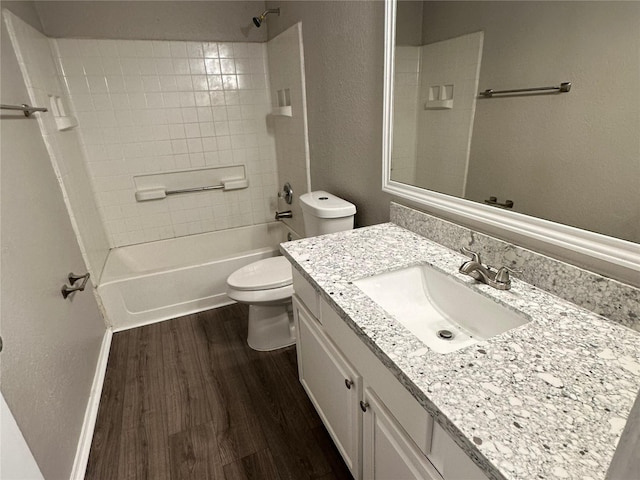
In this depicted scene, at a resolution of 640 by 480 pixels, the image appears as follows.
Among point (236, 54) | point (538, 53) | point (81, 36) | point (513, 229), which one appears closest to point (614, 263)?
point (513, 229)

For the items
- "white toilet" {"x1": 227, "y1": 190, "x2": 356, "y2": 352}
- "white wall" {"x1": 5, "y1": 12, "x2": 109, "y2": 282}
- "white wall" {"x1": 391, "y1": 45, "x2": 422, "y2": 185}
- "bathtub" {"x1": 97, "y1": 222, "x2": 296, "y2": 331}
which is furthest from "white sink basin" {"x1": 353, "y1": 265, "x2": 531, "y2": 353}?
"white wall" {"x1": 5, "y1": 12, "x2": 109, "y2": 282}

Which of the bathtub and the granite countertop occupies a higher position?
the granite countertop

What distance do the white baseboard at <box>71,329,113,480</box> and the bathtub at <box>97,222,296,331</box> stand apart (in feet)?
0.83

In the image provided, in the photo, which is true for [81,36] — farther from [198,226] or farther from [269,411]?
[269,411]

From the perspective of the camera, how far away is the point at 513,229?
3.27ft

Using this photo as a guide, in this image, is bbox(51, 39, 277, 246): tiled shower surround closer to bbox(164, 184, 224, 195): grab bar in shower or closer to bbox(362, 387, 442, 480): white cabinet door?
bbox(164, 184, 224, 195): grab bar in shower

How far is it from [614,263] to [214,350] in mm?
1865

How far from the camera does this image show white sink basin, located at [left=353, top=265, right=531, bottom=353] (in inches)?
36.9

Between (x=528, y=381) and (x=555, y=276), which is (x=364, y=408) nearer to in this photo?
(x=528, y=381)

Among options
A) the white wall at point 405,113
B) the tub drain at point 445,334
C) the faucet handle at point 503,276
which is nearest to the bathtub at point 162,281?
the white wall at point 405,113

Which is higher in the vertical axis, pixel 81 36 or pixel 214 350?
pixel 81 36

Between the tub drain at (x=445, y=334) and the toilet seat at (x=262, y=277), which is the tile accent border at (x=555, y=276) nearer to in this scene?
the tub drain at (x=445, y=334)

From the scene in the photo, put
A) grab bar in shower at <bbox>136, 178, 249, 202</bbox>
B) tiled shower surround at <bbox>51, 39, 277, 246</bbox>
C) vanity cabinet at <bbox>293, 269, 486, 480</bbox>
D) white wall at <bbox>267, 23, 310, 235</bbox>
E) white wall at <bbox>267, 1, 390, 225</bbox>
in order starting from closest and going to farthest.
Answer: vanity cabinet at <bbox>293, 269, 486, 480</bbox>, white wall at <bbox>267, 1, 390, 225</bbox>, white wall at <bbox>267, 23, 310, 235</bbox>, tiled shower surround at <bbox>51, 39, 277, 246</bbox>, grab bar in shower at <bbox>136, 178, 249, 202</bbox>

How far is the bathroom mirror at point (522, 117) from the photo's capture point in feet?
2.63
